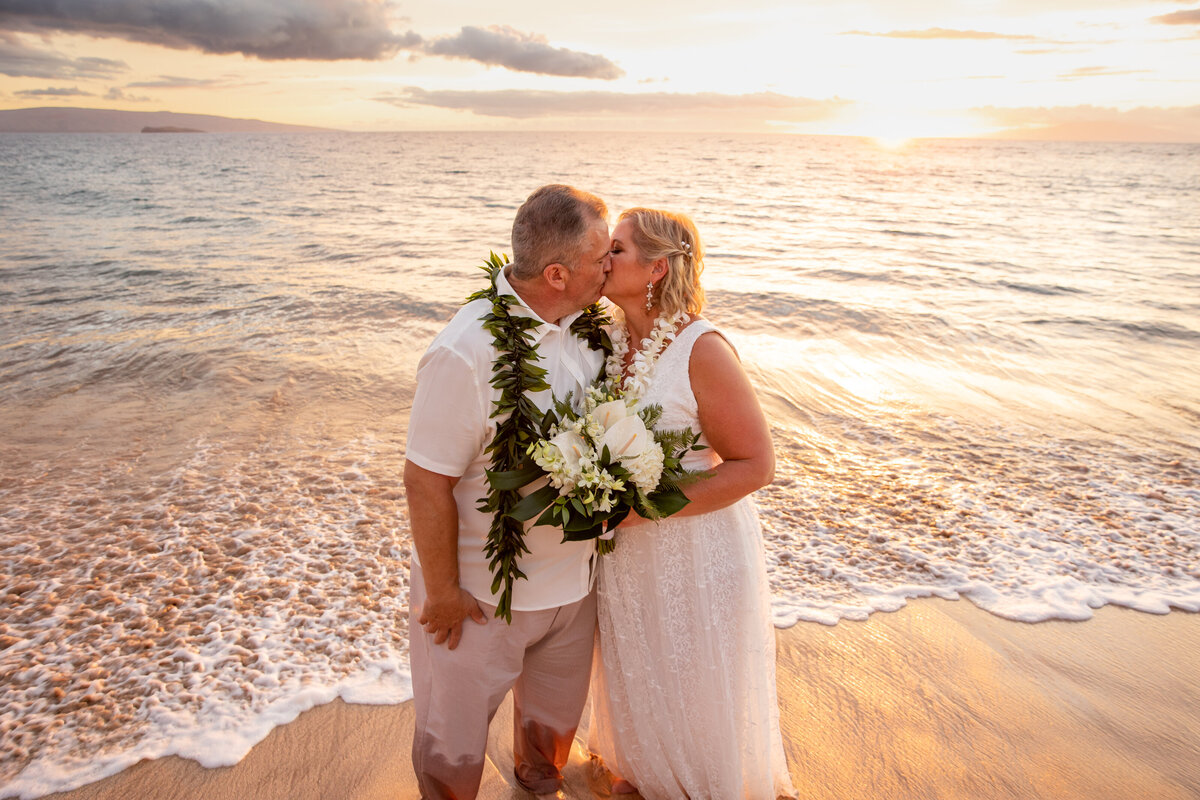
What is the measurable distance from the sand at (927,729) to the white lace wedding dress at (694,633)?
0.63m

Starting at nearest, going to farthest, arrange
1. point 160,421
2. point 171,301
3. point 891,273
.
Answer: point 160,421
point 171,301
point 891,273

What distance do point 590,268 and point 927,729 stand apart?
327 cm

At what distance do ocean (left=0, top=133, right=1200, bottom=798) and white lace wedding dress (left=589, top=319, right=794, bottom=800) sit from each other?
1.88 metres

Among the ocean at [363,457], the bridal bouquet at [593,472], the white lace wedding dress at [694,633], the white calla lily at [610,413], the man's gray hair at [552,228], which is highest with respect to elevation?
the man's gray hair at [552,228]

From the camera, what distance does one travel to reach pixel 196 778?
3.63 meters

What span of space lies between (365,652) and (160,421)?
5.44 meters

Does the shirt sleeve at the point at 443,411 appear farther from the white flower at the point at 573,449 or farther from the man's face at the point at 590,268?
the man's face at the point at 590,268

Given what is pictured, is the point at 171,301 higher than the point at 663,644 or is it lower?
lower

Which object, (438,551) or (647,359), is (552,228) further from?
(438,551)

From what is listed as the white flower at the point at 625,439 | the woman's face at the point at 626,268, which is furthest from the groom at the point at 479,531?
the white flower at the point at 625,439

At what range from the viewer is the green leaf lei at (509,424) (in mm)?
2652

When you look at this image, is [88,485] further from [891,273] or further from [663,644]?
[891,273]

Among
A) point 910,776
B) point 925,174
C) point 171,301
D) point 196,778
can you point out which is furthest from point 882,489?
point 925,174

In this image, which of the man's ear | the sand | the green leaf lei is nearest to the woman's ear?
the man's ear
